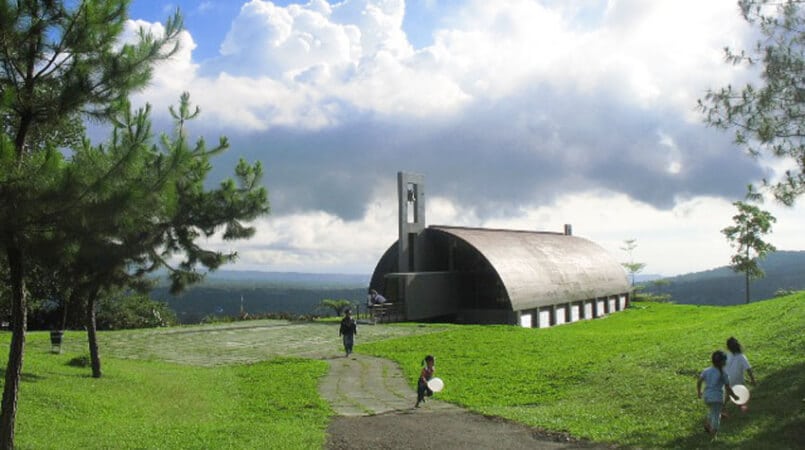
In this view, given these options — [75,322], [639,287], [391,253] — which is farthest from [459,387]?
[639,287]

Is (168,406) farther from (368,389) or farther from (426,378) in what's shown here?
(426,378)

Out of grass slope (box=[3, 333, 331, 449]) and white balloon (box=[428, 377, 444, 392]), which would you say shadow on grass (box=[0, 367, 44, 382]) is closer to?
grass slope (box=[3, 333, 331, 449])

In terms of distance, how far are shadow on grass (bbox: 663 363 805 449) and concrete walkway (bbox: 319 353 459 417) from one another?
4.59m

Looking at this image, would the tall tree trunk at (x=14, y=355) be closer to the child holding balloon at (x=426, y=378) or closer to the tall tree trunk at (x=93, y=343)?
the tall tree trunk at (x=93, y=343)

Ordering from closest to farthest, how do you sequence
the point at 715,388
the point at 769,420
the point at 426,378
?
the point at 715,388, the point at 769,420, the point at 426,378

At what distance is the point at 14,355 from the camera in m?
8.94

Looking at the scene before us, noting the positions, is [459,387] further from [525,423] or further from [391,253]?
[391,253]

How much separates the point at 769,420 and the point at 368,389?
808 cm

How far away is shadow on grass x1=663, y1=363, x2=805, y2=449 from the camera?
8992 mm

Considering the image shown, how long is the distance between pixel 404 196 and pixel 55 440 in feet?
78.3

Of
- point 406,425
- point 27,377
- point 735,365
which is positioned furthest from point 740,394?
point 27,377

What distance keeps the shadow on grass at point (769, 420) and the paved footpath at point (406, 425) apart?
182cm

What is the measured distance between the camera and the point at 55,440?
9430mm

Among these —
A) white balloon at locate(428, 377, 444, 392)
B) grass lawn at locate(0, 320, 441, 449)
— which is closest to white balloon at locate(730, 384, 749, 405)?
white balloon at locate(428, 377, 444, 392)
